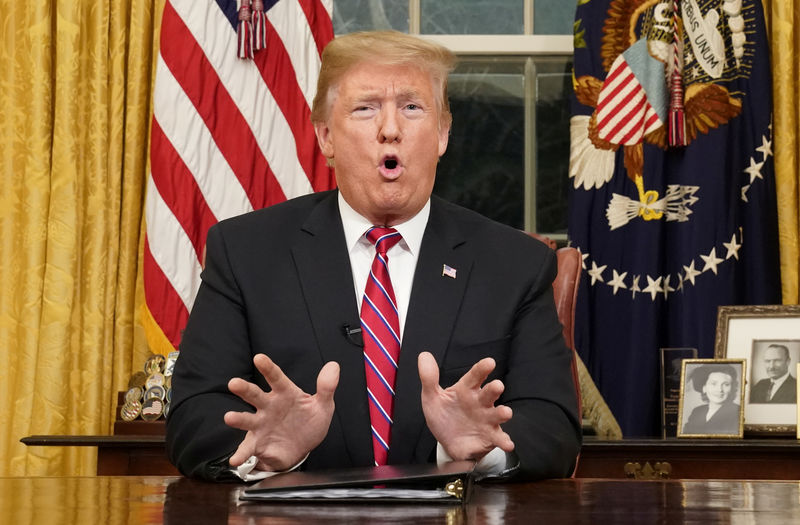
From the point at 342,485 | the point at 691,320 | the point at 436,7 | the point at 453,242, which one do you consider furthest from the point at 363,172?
the point at 436,7

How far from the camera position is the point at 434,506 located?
119 centimetres

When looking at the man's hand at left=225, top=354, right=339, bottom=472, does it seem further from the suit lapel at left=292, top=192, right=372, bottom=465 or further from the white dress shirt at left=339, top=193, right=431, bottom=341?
the white dress shirt at left=339, top=193, right=431, bottom=341

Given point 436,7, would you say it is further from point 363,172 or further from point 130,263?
point 363,172

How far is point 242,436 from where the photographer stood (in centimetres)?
166

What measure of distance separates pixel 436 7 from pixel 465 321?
229cm

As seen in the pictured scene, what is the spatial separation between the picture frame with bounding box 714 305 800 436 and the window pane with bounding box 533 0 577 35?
1312 mm

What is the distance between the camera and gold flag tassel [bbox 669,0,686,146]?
3.38 metres

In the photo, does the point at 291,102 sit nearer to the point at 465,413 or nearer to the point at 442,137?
the point at 442,137

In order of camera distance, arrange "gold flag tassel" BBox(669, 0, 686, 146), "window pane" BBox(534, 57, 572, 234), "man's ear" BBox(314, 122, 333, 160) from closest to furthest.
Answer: "man's ear" BBox(314, 122, 333, 160), "gold flag tassel" BBox(669, 0, 686, 146), "window pane" BBox(534, 57, 572, 234)

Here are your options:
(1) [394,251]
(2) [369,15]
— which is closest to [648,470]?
(1) [394,251]

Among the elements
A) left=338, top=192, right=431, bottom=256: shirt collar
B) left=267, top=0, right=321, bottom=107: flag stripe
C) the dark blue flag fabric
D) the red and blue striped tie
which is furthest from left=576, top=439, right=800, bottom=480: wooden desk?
left=267, top=0, right=321, bottom=107: flag stripe

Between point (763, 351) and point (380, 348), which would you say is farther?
point (763, 351)

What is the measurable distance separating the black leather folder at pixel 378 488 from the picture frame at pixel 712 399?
1926 millimetres

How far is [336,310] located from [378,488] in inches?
29.5
